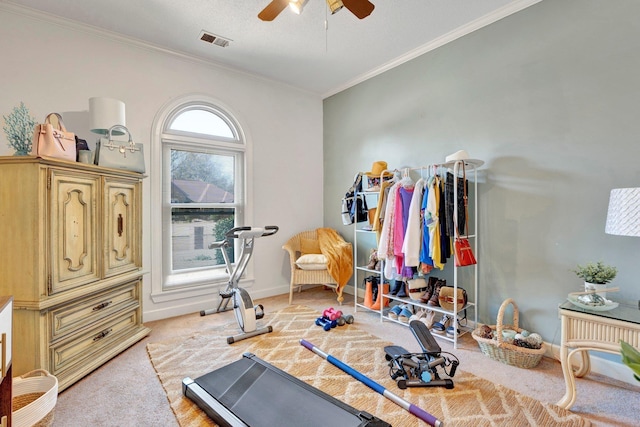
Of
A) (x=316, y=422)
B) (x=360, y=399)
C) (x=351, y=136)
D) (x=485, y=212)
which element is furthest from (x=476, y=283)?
(x=351, y=136)

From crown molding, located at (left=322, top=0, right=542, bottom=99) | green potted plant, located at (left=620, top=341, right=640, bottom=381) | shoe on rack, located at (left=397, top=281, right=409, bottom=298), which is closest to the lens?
green potted plant, located at (left=620, top=341, right=640, bottom=381)

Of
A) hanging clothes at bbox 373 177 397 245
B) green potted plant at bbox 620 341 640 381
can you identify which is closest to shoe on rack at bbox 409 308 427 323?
hanging clothes at bbox 373 177 397 245

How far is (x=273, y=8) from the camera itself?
6.34 ft

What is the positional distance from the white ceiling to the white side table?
2.42 meters

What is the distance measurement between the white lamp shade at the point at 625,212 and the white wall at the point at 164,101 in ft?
10.8

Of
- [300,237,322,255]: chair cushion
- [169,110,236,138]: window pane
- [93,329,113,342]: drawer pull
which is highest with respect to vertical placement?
[169,110,236,138]: window pane

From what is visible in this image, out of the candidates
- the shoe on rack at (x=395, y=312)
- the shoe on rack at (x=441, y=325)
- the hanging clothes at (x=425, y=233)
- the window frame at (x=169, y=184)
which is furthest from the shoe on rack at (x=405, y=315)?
the window frame at (x=169, y=184)

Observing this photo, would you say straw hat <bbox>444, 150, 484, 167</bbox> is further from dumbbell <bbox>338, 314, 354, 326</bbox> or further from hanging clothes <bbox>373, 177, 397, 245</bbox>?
dumbbell <bbox>338, 314, 354, 326</bbox>

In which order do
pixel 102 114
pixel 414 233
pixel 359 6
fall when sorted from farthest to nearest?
pixel 414 233 → pixel 102 114 → pixel 359 6

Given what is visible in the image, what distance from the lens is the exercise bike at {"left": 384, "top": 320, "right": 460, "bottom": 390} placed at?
6.56 ft

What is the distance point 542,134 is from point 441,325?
184 centimetres

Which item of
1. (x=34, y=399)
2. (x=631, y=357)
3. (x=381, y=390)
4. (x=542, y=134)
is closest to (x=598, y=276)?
(x=542, y=134)

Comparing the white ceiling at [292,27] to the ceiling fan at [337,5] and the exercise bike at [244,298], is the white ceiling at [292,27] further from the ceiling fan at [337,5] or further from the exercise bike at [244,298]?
the exercise bike at [244,298]

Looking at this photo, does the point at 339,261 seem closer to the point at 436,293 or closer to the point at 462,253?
the point at 436,293
